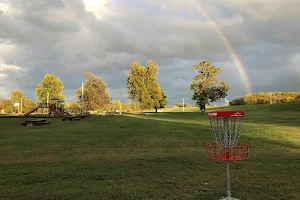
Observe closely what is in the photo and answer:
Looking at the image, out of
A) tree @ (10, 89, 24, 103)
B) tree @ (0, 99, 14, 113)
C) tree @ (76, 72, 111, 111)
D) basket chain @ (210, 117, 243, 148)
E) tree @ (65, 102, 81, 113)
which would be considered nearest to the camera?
basket chain @ (210, 117, 243, 148)

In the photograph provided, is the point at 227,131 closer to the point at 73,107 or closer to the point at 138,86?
the point at 138,86

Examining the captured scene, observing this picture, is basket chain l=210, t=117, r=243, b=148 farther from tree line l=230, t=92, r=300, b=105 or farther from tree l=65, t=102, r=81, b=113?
tree line l=230, t=92, r=300, b=105

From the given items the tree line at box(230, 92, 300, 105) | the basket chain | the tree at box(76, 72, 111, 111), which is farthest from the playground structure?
the tree line at box(230, 92, 300, 105)

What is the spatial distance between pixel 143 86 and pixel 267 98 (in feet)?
201

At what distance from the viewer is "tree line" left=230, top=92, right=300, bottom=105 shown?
364ft

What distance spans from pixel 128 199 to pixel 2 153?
33.0ft

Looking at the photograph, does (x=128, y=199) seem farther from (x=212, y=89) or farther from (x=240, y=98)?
(x=240, y=98)

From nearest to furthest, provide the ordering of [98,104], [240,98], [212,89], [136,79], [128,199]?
[128,199], [212,89], [136,79], [98,104], [240,98]

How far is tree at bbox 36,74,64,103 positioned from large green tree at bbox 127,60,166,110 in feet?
88.4

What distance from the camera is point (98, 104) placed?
10462cm

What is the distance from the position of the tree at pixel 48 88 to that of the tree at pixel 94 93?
10756mm

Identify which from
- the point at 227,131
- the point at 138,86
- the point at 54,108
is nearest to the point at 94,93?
the point at 138,86

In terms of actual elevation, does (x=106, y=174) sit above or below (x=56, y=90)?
below

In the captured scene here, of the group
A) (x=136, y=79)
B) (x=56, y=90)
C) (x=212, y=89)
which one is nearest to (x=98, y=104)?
(x=56, y=90)
